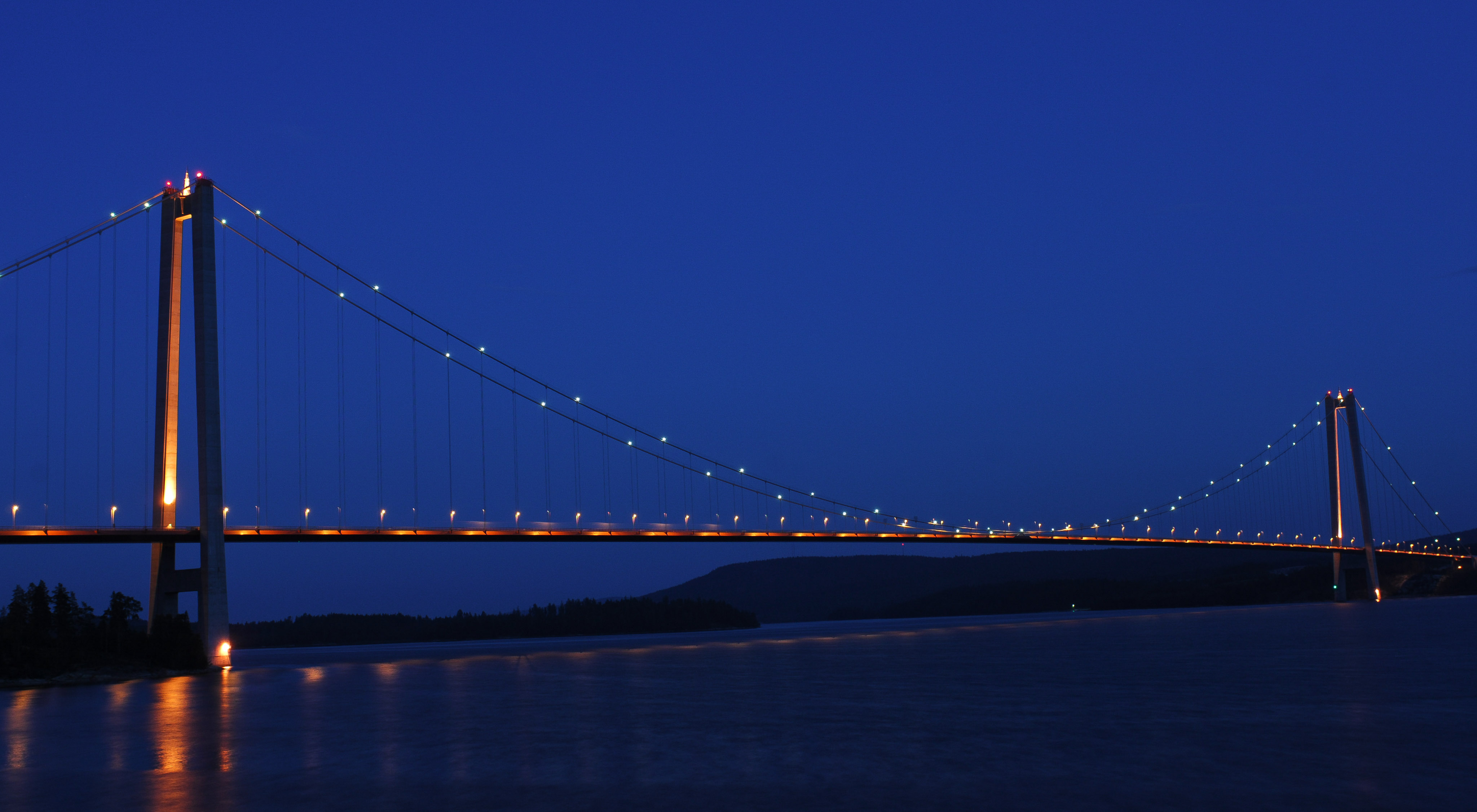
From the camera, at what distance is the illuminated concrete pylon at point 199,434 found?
38344mm

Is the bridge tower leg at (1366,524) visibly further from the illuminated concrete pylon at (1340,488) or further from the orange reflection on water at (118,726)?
the orange reflection on water at (118,726)

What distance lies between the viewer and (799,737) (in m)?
18.2

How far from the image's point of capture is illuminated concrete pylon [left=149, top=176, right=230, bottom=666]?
3834cm

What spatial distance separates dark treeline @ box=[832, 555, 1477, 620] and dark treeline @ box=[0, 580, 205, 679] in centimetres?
9603

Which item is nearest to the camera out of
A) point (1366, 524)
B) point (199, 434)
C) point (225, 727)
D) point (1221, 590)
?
point (225, 727)

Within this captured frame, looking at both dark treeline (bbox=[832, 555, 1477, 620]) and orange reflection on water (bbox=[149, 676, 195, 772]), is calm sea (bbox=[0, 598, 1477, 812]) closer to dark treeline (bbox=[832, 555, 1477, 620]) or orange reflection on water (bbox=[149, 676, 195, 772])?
orange reflection on water (bbox=[149, 676, 195, 772])

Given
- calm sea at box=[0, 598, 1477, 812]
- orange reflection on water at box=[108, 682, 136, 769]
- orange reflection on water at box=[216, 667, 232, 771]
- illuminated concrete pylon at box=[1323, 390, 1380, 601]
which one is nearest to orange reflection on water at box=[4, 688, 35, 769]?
calm sea at box=[0, 598, 1477, 812]

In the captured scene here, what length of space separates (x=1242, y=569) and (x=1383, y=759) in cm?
16105

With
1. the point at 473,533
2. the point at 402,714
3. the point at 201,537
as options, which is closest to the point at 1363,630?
the point at 473,533

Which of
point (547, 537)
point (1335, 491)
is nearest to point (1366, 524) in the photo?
point (1335, 491)

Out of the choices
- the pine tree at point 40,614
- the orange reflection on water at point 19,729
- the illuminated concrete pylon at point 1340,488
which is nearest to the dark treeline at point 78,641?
the pine tree at point 40,614

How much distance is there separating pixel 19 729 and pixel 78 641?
68.8 ft

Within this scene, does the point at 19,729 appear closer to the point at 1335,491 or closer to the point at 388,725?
the point at 388,725

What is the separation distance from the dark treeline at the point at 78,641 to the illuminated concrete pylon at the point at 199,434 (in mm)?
761
